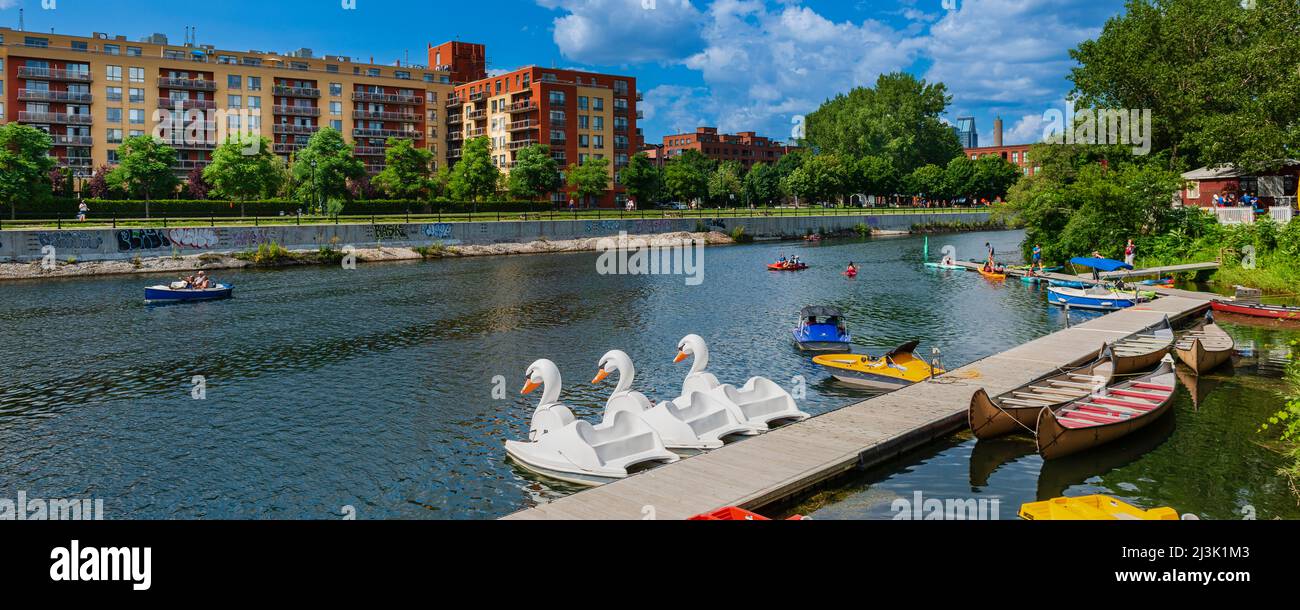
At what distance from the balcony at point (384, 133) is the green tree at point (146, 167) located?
39.5 m

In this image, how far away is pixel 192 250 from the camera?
67.4 meters

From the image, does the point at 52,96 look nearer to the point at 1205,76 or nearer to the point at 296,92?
the point at 296,92

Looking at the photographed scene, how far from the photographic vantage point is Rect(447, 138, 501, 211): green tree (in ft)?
339

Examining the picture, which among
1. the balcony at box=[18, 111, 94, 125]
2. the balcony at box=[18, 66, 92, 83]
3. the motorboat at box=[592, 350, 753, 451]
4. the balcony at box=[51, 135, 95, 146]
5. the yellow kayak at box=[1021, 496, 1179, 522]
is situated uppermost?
the balcony at box=[18, 66, 92, 83]

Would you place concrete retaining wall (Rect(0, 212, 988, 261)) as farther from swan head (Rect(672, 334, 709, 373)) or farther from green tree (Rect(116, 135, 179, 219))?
swan head (Rect(672, 334, 709, 373))

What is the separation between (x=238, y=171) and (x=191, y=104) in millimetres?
33582

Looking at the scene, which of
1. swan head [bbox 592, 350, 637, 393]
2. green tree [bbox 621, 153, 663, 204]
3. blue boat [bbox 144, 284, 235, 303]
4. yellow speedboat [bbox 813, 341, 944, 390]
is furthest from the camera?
green tree [bbox 621, 153, 663, 204]

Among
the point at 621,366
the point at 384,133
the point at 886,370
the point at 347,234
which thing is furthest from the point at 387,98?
the point at 621,366

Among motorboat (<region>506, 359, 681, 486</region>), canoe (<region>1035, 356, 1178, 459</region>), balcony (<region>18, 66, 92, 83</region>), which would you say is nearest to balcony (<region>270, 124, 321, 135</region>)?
balcony (<region>18, 66, 92, 83</region>)

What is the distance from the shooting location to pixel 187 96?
10962 cm

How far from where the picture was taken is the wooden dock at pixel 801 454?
1536 cm

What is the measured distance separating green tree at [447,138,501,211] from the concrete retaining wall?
55.8ft
